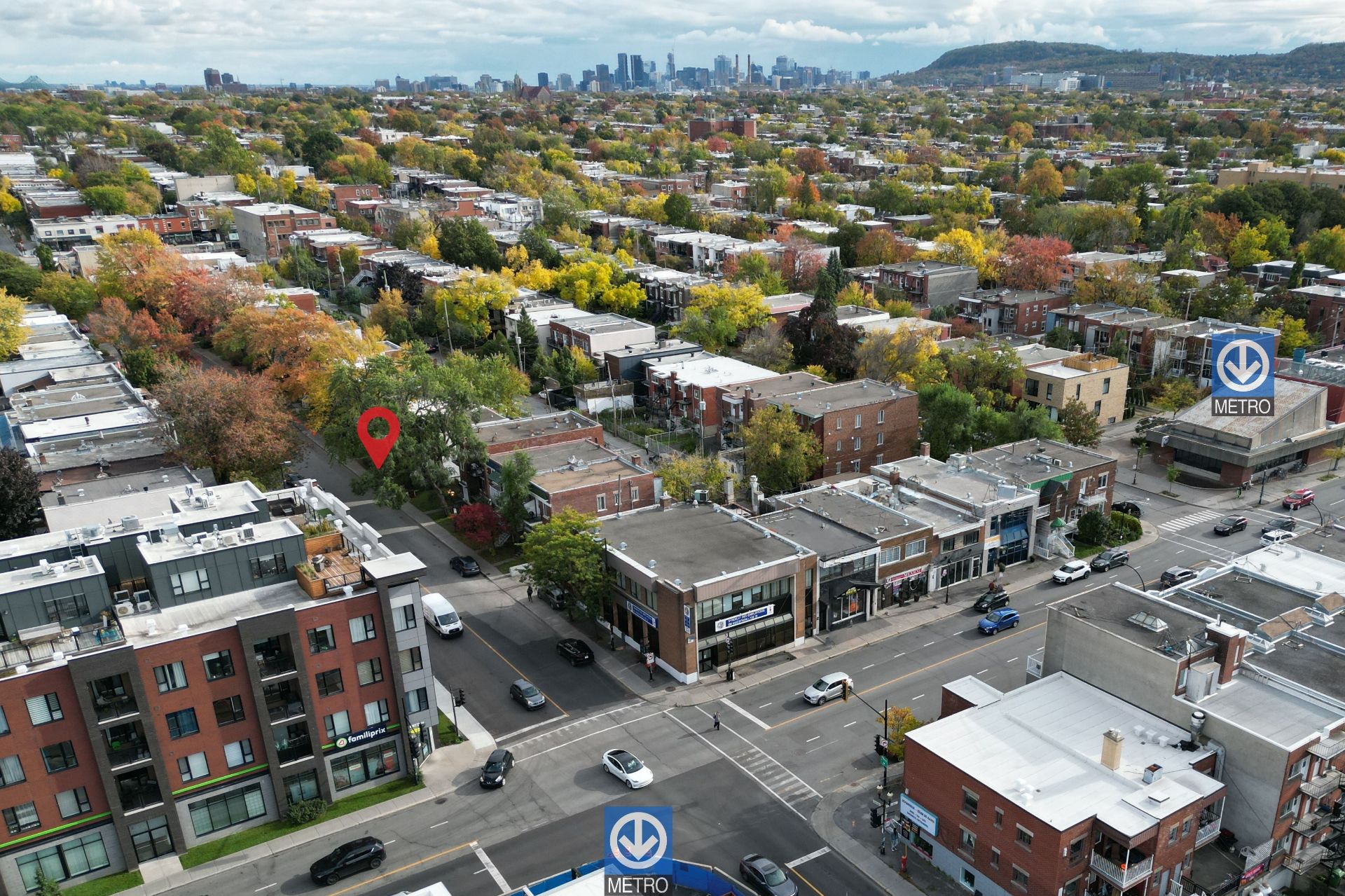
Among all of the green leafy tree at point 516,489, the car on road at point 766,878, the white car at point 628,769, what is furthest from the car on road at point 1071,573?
the green leafy tree at point 516,489

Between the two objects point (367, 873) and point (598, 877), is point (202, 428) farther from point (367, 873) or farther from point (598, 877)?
point (598, 877)

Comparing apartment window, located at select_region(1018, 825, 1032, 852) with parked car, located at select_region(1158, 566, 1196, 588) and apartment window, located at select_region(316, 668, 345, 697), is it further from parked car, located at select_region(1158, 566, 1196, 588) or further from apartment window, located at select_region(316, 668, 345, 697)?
parked car, located at select_region(1158, 566, 1196, 588)

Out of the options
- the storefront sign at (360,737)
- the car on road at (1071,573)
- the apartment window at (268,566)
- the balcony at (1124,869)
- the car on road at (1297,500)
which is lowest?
the car on road at (1297,500)

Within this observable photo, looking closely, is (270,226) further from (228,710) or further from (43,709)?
(43,709)

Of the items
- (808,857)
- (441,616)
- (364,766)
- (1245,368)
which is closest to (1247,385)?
(1245,368)

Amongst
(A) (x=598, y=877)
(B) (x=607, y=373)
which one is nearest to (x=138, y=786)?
(A) (x=598, y=877)

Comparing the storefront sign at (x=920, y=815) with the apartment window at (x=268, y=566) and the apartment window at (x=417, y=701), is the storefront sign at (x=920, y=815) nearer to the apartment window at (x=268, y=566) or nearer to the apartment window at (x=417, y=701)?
the apartment window at (x=417, y=701)

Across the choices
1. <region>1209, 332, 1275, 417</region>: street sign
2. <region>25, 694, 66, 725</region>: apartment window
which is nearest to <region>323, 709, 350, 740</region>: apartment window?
<region>25, 694, 66, 725</region>: apartment window
